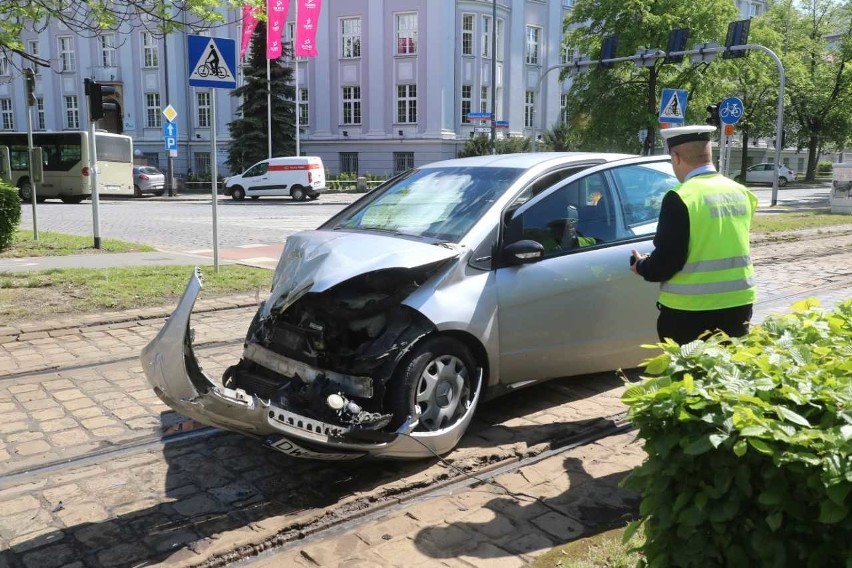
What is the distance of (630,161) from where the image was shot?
223 inches

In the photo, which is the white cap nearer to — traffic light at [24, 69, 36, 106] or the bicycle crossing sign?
the bicycle crossing sign

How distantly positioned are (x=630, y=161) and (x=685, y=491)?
3.87 meters

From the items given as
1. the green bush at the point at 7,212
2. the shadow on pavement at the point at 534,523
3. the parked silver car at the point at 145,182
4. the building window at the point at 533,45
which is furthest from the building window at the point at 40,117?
the shadow on pavement at the point at 534,523

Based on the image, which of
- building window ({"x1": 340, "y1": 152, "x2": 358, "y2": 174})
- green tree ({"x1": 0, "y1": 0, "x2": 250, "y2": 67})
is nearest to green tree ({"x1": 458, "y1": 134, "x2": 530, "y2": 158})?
building window ({"x1": 340, "y1": 152, "x2": 358, "y2": 174})

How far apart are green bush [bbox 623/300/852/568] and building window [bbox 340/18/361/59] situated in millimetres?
46432

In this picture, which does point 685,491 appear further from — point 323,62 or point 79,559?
point 323,62

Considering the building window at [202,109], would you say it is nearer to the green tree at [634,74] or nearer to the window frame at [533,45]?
the window frame at [533,45]

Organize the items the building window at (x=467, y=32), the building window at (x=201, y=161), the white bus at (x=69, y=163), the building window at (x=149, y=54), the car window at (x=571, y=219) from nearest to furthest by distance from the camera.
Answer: the car window at (x=571, y=219) < the white bus at (x=69, y=163) < the building window at (x=467, y=32) < the building window at (x=149, y=54) < the building window at (x=201, y=161)

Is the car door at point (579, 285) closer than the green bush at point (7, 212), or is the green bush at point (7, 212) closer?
Result: the car door at point (579, 285)

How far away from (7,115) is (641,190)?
58.7m

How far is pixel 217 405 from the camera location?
142 inches

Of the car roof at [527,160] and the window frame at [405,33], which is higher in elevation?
the window frame at [405,33]

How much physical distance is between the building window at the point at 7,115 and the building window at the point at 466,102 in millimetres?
31901

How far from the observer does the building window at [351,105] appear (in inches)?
1845
